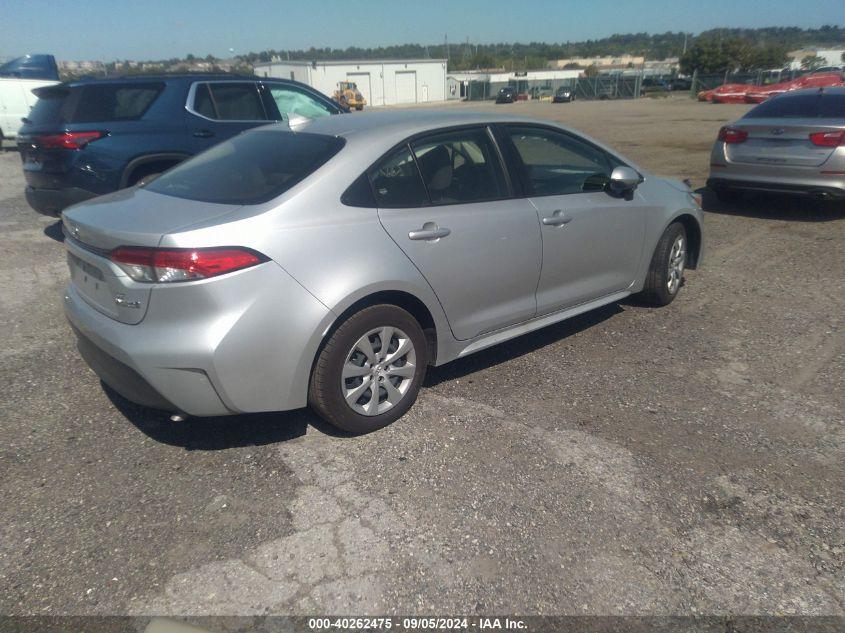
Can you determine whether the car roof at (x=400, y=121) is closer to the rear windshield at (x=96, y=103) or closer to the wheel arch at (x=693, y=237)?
the wheel arch at (x=693, y=237)

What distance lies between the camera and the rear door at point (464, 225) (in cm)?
353

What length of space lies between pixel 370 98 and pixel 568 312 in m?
69.0

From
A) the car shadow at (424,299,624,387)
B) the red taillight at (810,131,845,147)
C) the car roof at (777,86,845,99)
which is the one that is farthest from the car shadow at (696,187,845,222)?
the car shadow at (424,299,624,387)

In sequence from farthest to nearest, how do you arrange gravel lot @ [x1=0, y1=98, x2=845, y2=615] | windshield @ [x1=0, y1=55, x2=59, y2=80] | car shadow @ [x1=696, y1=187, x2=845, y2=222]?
windshield @ [x1=0, y1=55, x2=59, y2=80] → car shadow @ [x1=696, y1=187, x2=845, y2=222] → gravel lot @ [x1=0, y1=98, x2=845, y2=615]

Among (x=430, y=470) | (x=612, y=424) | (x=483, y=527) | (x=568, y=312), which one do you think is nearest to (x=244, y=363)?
(x=430, y=470)

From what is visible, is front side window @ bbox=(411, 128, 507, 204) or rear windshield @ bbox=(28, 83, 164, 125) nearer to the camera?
front side window @ bbox=(411, 128, 507, 204)

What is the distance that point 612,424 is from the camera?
364cm

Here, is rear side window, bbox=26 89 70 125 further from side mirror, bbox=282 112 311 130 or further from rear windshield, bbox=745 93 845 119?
rear windshield, bbox=745 93 845 119

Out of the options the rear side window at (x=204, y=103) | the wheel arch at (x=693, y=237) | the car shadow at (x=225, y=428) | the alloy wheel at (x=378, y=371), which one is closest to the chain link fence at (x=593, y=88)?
the rear side window at (x=204, y=103)

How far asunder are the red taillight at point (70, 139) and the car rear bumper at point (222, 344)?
14.2 feet

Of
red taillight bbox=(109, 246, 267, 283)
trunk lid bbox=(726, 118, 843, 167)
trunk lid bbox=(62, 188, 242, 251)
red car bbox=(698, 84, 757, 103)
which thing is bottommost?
red car bbox=(698, 84, 757, 103)

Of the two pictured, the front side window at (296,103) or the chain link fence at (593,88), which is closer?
the front side window at (296,103)

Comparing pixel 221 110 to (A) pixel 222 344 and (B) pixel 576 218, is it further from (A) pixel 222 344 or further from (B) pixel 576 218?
(A) pixel 222 344

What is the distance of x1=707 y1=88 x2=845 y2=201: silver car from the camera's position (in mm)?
7574
